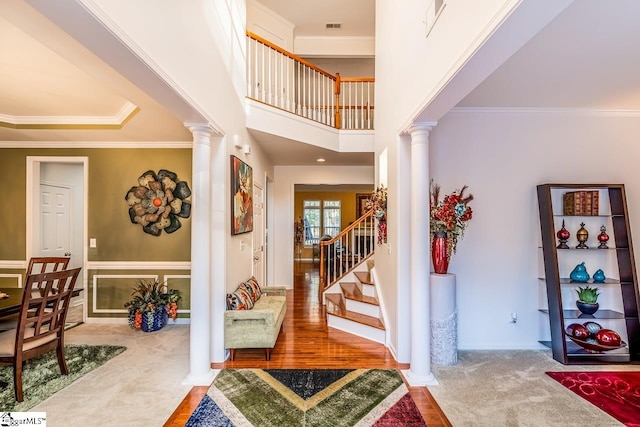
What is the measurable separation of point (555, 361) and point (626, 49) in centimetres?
304

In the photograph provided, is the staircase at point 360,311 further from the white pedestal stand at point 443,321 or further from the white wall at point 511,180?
the white wall at point 511,180

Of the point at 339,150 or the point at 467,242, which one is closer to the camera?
the point at 467,242

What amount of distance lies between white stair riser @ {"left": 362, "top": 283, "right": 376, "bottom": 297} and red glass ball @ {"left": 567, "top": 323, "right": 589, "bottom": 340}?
2.24 m

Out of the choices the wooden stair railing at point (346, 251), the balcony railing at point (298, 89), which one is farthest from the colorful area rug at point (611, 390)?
the balcony railing at point (298, 89)

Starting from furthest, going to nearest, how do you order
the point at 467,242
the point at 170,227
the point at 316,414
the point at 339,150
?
the point at 339,150 < the point at 170,227 < the point at 467,242 < the point at 316,414

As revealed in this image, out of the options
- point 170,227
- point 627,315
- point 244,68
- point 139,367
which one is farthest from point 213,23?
point 627,315

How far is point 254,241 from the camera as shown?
483cm

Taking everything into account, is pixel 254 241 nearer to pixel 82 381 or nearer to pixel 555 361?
pixel 82 381

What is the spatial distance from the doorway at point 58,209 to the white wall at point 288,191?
339cm

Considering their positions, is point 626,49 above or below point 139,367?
above

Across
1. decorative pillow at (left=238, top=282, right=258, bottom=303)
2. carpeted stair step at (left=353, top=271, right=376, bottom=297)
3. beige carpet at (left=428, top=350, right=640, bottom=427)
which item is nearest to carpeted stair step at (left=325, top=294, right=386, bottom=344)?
carpeted stair step at (left=353, top=271, right=376, bottom=297)

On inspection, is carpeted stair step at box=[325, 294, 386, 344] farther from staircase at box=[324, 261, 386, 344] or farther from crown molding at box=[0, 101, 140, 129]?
crown molding at box=[0, 101, 140, 129]

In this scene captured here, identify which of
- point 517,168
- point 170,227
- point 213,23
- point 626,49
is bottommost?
point 170,227

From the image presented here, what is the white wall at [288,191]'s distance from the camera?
22.2ft
